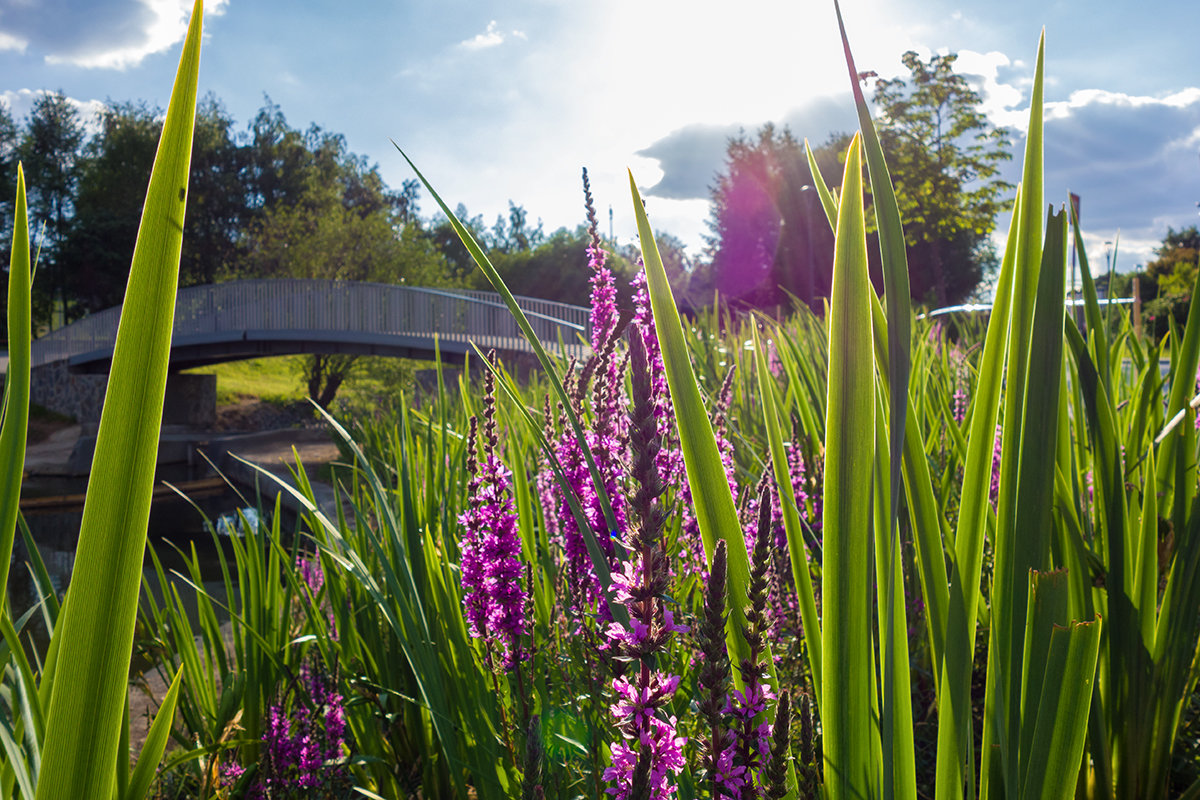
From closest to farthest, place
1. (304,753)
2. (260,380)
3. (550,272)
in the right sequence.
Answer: (304,753) < (260,380) < (550,272)

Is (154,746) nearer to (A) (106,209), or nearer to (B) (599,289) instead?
(B) (599,289)

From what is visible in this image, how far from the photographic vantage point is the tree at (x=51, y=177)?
4052cm

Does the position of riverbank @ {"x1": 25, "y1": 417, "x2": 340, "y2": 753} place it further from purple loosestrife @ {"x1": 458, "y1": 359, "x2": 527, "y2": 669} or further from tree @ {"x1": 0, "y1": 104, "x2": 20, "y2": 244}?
tree @ {"x1": 0, "y1": 104, "x2": 20, "y2": 244}

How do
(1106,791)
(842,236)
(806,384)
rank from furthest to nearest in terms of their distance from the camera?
(806,384), (1106,791), (842,236)

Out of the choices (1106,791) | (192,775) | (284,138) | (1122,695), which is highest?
(284,138)

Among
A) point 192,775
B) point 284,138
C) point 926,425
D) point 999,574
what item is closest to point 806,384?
point 926,425

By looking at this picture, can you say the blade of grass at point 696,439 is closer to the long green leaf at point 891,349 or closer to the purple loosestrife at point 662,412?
the long green leaf at point 891,349

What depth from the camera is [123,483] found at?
0.49 m

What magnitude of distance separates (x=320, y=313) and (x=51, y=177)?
97.9ft

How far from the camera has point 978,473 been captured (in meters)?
0.96

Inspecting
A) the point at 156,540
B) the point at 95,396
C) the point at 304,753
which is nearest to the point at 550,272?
the point at 95,396

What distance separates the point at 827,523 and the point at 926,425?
2156 mm

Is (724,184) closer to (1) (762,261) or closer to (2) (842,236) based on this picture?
(1) (762,261)

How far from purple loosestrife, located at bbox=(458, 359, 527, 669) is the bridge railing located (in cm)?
2098
